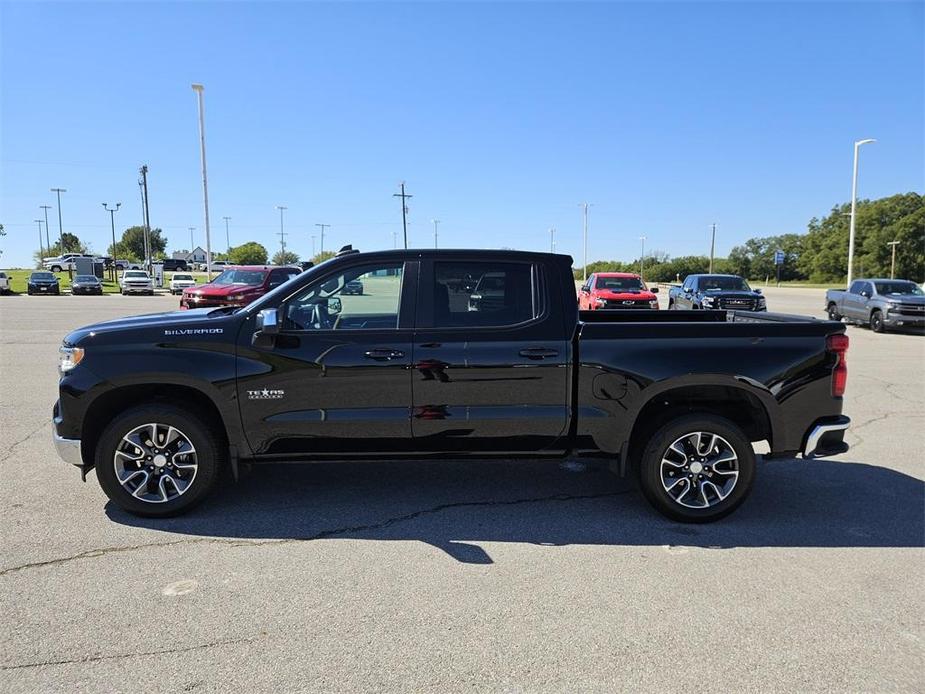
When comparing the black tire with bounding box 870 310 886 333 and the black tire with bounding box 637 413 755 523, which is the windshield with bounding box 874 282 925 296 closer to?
the black tire with bounding box 870 310 886 333

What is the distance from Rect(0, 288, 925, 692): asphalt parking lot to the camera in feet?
9.48

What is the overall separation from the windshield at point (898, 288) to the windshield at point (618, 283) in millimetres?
7148

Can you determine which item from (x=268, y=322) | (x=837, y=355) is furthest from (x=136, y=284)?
(x=837, y=355)

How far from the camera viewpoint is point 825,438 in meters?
4.62

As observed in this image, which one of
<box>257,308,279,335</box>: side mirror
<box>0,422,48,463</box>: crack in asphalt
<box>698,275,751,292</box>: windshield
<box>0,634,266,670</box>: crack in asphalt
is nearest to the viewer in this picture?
<box>0,634,266,670</box>: crack in asphalt

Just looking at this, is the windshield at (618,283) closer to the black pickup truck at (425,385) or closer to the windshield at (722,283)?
the windshield at (722,283)

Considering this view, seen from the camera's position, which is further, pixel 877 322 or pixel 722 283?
pixel 722 283

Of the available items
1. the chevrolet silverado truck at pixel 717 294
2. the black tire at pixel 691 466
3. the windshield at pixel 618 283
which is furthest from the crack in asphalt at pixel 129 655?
the windshield at pixel 618 283

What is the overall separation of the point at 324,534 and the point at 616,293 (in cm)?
1781

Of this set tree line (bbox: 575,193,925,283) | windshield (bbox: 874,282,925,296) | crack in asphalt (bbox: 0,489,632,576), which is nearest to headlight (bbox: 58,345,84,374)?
crack in asphalt (bbox: 0,489,632,576)

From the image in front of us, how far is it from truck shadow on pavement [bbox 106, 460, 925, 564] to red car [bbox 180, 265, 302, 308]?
13.2m

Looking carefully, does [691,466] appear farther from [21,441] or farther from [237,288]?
[237,288]

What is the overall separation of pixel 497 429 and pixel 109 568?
8.13ft

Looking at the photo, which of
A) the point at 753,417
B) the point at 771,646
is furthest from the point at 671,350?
the point at 771,646
